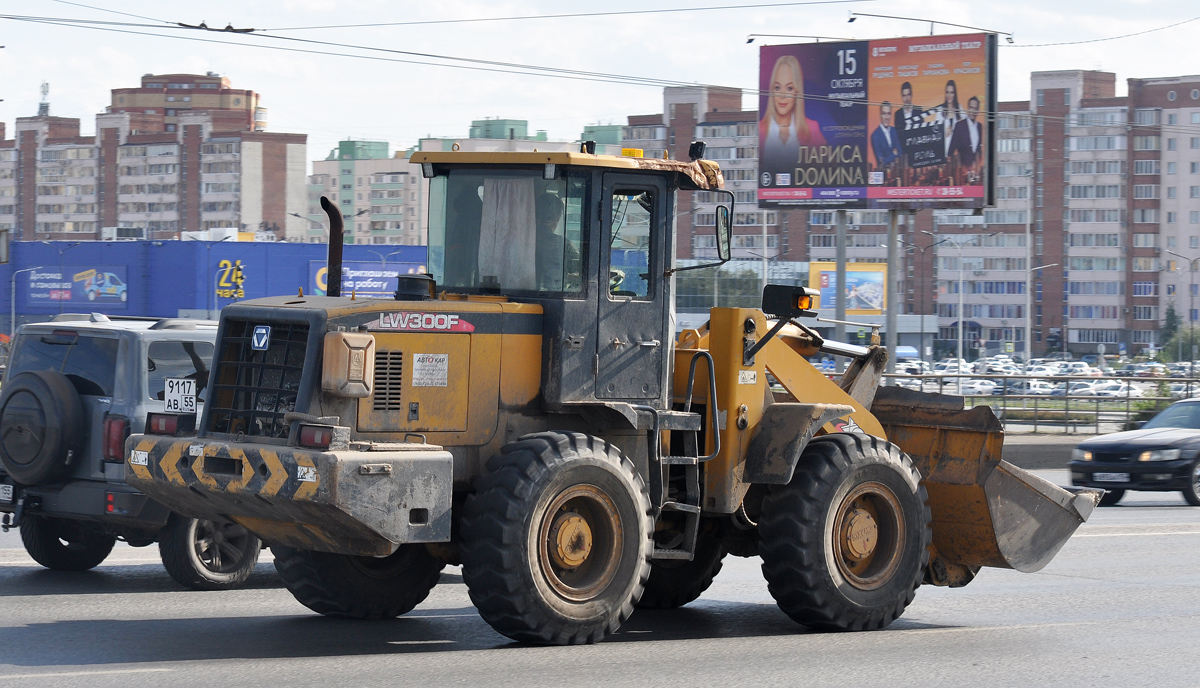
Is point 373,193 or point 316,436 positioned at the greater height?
point 373,193

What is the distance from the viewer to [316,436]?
24.1 feet

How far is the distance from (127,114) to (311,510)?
174 meters

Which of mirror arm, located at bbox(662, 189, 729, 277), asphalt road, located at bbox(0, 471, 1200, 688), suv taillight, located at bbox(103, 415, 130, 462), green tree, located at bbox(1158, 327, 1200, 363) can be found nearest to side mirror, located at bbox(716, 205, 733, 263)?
mirror arm, located at bbox(662, 189, 729, 277)

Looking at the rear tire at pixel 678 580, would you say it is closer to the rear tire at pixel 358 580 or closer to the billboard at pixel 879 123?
the rear tire at pixel 358 580

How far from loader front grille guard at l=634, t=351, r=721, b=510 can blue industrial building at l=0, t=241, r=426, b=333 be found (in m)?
66.1

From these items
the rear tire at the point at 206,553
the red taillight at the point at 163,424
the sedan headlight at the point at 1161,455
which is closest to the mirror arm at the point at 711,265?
the red taillight at the point at 163,424

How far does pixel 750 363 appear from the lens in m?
9.09

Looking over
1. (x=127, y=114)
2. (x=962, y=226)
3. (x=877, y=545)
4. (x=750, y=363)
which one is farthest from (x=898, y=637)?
(x=127, y=114)

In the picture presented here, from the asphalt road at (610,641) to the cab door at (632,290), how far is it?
1.60 metres

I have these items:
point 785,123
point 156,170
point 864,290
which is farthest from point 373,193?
point 785,123

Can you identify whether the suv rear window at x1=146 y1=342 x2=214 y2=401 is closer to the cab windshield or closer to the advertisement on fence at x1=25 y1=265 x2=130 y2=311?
the cab windshield

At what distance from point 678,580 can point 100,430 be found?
4290mm

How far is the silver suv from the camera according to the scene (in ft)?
33.2

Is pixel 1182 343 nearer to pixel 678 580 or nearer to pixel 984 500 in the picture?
pixel 984 500
